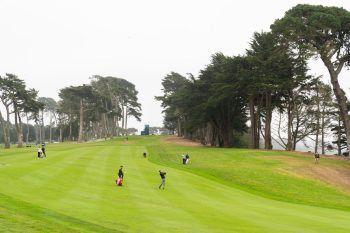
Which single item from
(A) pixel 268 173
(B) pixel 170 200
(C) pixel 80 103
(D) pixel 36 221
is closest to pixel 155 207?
(B) pixel 170 200

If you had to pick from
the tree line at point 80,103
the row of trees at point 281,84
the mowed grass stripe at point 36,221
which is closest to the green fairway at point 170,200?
the mowed grass stripe at point 36,221

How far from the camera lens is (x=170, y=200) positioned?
28578mm

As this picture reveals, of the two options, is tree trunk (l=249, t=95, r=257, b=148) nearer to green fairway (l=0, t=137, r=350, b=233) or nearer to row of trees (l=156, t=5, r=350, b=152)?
row of trees (l=156, t=5, r=350, b=152)

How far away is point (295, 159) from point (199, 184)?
75.9ft

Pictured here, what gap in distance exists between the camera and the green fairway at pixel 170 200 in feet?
63.4

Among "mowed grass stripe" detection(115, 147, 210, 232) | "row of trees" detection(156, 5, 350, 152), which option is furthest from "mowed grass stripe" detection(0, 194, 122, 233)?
"row of trees" detection(156, 5, 350, 152)

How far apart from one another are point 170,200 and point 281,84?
1840 inches

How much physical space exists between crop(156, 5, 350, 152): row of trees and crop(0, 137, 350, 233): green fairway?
19.6m

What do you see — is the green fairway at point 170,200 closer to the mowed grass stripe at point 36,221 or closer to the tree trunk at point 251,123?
the mowed grass stripe at point 36,221

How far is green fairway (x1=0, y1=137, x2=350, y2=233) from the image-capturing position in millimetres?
19312

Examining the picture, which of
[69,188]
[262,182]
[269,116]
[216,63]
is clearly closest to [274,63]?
[269,116]

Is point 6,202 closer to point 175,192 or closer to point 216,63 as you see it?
point 175,192

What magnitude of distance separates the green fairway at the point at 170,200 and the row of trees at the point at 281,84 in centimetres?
1958

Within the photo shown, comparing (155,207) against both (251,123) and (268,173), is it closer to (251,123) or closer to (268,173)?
(268,173)
